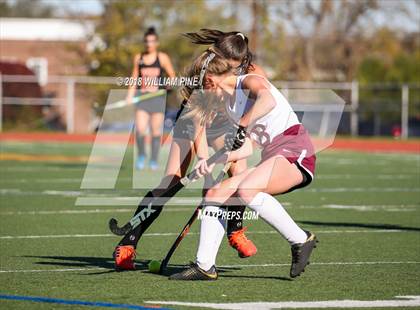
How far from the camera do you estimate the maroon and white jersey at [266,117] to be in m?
6.76

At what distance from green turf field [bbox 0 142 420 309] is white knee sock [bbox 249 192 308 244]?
31 centimetres

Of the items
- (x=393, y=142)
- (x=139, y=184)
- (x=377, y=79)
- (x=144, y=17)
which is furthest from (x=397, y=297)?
(x=144, y=17)

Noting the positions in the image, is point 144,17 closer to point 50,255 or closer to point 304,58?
point 304,58

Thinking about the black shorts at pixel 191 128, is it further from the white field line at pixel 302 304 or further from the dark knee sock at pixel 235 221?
the white field line at pixel 302 304

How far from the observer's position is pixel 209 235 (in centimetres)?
674

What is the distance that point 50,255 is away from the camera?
26.6 ft

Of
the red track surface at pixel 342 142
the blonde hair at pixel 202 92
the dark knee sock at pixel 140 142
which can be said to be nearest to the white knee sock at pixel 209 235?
the blonde hair at pixel 202 92

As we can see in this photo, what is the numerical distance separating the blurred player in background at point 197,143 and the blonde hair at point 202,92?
0.08 metres

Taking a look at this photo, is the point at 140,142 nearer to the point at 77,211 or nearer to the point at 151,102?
the point at 151,102

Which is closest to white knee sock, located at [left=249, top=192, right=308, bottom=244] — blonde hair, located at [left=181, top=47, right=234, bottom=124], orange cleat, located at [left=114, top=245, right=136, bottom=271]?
blonde hair, located at [left=181, top=47, right=234, bottom=124]

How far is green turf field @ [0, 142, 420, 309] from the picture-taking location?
6.30 meters

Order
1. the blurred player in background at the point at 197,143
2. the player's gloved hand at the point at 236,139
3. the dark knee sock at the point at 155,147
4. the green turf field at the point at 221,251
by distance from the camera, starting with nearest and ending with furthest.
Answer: the green turf field at the point at 221,251
the player's gloved hand at the point at 236,139
the blurred player in background at the point at 197,143
the dark knee sock at the point at 155,147

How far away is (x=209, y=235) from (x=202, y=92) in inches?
38.6

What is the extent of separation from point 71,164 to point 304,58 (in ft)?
85.1
